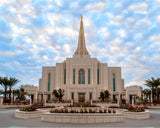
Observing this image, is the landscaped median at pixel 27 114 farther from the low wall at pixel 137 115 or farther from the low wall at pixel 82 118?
the low wall at pixel 137 115

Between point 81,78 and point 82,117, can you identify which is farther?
point 81,78

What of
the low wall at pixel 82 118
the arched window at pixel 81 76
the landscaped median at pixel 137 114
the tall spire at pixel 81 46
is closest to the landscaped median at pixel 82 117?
the low wall at pixel 82 118

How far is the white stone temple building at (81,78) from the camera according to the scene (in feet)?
154

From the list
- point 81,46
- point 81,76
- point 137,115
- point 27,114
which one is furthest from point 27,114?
point 81,46

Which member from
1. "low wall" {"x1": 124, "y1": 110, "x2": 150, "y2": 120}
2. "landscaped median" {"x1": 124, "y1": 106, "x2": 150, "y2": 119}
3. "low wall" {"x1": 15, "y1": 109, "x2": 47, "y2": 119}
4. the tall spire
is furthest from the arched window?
"low wall" {"x1": 15, "y1": 109, "x2": 47, "y2": 119}

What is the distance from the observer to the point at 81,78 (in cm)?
5238

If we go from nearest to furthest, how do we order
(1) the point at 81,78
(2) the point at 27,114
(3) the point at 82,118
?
(3) the point at 82,118
(2) the point at 27,114
(1) the point at 81,78

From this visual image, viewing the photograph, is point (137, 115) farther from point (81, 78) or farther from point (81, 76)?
point (81, 76)

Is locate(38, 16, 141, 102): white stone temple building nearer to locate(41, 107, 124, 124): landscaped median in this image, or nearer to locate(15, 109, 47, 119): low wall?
locate(15, 109, 47, 119): low wall

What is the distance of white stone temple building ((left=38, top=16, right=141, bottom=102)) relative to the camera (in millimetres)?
46875

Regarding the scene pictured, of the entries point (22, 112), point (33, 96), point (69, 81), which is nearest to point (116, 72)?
point (69, 81)

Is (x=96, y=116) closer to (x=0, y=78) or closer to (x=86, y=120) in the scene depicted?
(x=86, y=120)

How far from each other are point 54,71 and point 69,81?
7.02 meters

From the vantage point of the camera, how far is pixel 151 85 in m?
35.6
